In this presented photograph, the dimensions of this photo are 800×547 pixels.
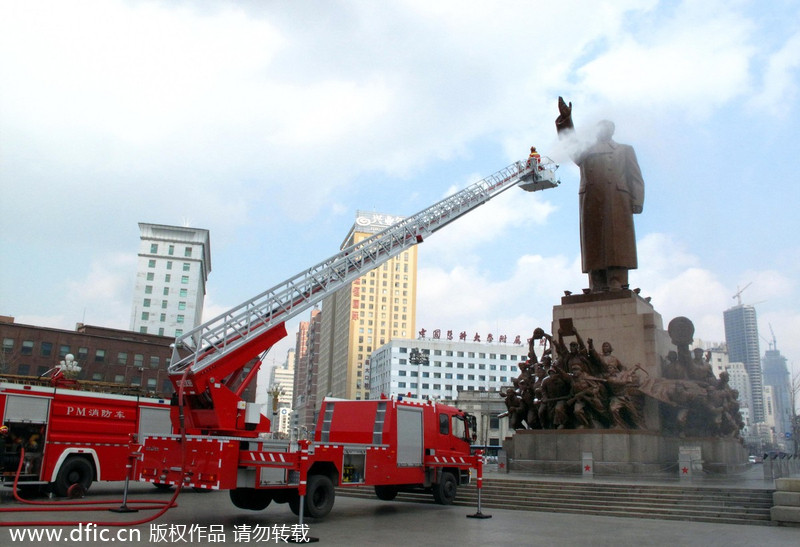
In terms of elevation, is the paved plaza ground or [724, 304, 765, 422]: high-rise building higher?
[724, 304, 765, 422]: high-rise building

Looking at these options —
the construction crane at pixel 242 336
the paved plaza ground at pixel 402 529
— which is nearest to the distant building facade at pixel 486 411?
the construction crane at pixel 242 336

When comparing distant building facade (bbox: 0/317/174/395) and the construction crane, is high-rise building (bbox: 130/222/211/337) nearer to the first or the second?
distant building facade (bbox: 0/317/174/395)

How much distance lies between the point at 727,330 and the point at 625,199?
610ft

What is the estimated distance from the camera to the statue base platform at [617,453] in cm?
2302

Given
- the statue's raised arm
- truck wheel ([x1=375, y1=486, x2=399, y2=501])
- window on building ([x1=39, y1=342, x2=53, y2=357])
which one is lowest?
truck wheel ([x1=375, y1=486, x2=399, y2=501])

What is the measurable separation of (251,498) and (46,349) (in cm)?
5488

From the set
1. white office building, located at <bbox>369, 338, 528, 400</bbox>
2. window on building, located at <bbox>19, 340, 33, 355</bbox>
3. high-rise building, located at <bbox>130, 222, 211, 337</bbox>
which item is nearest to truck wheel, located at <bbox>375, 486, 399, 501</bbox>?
window on building, located at <bbox>19, 340, 33, 355</bbox>

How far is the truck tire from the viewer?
1468cm

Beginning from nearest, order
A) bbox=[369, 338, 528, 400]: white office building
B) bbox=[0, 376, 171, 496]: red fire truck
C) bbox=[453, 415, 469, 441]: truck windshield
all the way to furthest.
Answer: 1. bbox=[0, 376, 171, 496]: red fire truck
2. bbox=[453, 415, 469, 441]: truck windshield
3. bbox=[369, 338, 528, 400]: white office building

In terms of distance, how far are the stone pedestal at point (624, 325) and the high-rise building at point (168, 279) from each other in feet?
237

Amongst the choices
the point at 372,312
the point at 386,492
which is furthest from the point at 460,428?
the point at 372,312

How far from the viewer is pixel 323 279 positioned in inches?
798

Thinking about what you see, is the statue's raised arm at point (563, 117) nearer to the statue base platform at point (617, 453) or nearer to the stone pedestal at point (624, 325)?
the stone pedestal at point (624, 325)

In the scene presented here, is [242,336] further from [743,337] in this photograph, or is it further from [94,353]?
[743,337]
